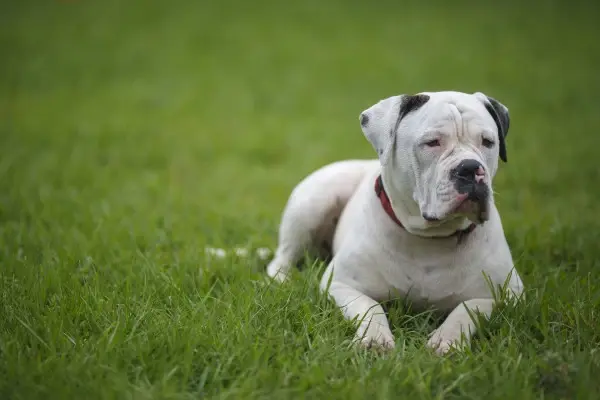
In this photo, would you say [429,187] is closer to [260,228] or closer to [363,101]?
[260,228]

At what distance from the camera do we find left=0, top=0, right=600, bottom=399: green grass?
295cm

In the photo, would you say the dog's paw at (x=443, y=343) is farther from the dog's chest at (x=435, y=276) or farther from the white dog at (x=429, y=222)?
the dog's chest at (x=435, y=276)

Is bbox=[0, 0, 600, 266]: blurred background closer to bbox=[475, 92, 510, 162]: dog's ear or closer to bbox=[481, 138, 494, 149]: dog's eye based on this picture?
bbox=[475, 92, 510, 162]: dog's ear

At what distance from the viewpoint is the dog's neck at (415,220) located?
138 inches

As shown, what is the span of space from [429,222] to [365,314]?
52cm

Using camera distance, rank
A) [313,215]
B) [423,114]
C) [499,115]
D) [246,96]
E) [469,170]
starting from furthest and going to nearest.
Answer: [246,96] < [313,215] < [499,115] < [423,114] < [469,170]

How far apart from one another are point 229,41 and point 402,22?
12.7 ft

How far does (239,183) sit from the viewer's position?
768cm

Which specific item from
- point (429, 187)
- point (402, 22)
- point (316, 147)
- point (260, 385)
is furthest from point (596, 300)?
point (402, 22)

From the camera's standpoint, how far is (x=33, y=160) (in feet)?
26.0

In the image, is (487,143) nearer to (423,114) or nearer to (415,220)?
(423,114)

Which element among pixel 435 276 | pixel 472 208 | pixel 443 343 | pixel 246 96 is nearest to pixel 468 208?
pixel 472 208

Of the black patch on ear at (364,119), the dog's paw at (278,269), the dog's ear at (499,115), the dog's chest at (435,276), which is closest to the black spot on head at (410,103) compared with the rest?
the black patch on ear at (364,119)

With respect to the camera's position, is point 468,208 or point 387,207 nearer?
point 468,208
